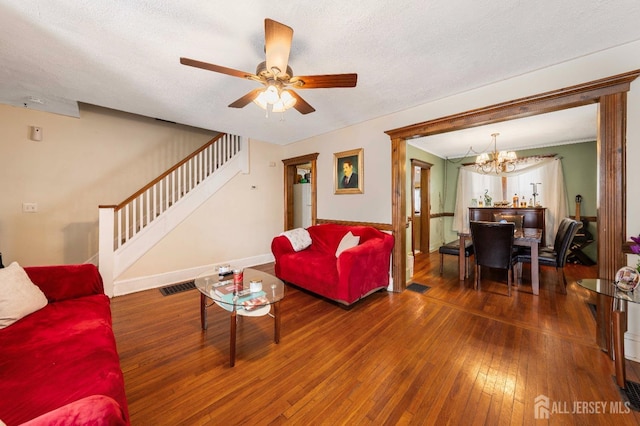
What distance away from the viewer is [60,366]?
109 cm

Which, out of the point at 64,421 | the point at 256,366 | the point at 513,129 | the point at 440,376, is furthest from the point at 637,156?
the point at 64,421

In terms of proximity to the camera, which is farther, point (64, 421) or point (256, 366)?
point (256, 366)

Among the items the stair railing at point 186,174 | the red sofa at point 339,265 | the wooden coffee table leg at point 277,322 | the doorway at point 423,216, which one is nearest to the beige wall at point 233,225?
the stair railing at point 186,174

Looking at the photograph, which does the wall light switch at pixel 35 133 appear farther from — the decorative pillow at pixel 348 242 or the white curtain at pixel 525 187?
the white curtain at pixel 525 187

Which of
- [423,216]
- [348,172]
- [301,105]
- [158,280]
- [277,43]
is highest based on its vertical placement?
[277,43]

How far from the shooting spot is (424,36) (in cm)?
181

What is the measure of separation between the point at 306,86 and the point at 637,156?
263cm

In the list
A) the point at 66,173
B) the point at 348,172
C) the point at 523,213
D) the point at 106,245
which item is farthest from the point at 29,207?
the point at 523,213

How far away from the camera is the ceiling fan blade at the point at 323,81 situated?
68.3 inches

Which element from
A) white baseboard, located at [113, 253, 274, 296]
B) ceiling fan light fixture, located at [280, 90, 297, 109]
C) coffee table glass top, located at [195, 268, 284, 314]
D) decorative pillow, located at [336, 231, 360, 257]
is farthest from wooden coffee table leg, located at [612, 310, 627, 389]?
white baseboard, located at [113, 253, 274, 296]

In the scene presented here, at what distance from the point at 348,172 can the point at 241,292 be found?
254 cm

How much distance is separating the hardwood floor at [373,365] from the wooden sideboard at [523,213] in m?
2.67

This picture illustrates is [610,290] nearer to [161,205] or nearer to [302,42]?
[302,42]

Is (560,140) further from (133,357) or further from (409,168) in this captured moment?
(133,357)
